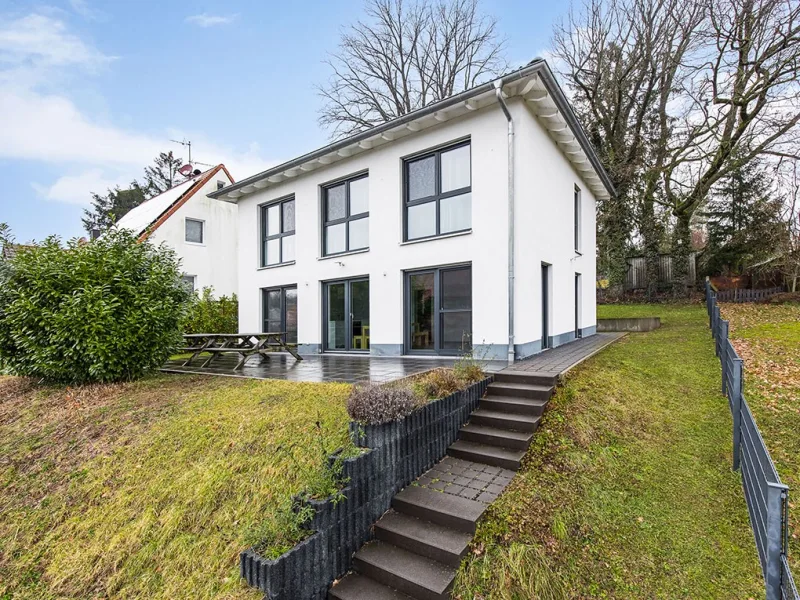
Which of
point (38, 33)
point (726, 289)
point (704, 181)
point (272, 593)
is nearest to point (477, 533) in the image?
point (272, 593)

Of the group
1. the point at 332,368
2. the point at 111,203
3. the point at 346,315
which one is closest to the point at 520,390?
the point at 332,368

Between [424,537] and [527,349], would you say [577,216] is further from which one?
[424,537]

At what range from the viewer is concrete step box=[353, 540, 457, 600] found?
2.96m

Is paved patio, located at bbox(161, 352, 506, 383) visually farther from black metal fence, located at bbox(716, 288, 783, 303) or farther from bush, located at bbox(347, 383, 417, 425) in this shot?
black metal fence, located at bbox(716, 288, 783, 303)

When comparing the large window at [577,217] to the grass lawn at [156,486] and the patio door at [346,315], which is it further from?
the grass lawn at [156,486]

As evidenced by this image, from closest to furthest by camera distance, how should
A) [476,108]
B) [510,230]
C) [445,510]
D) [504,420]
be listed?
[445,510] → [504,420] → [510,230] → [476,108]

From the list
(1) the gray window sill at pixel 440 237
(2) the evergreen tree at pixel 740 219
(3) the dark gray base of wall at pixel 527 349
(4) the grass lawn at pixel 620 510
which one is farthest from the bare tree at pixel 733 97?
(4) the grass lawn at pixel 620 510

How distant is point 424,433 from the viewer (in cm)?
419

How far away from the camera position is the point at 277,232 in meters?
12.0

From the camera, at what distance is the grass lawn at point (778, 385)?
391 cm

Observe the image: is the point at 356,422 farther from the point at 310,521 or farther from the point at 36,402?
the point at 36,402

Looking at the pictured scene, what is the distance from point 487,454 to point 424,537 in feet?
4.15

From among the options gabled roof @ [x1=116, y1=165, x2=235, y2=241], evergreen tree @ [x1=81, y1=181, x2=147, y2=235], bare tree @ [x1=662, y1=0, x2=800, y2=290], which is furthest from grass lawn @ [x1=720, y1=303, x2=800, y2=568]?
evergreen tree @ [x1=81, y1=181, x2=147, y2=235]

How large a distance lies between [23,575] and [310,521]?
8.79 feet
